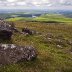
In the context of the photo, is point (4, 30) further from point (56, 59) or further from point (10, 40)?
point (56, 59)

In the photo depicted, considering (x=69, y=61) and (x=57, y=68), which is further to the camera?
(x=69, y=61)

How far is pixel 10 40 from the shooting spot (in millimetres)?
28812

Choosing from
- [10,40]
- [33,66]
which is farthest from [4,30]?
[33,66]

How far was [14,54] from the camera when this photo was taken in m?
22.4

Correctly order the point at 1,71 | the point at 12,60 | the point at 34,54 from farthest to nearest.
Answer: the point at 34,54
the point at 12,60
the point at 1,71

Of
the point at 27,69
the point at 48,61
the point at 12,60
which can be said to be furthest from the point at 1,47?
the point at 48,61

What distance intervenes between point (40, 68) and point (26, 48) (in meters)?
2.63

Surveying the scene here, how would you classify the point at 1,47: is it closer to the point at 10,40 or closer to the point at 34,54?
the point at 34,54

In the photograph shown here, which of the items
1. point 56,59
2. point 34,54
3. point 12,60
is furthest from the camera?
point 56,59

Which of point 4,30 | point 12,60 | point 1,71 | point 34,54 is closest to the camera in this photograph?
point 1,71

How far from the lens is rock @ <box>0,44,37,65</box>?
2164cm

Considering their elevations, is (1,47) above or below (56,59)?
above

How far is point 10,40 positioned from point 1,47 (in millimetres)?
6460

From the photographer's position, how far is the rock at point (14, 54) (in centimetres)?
2164
